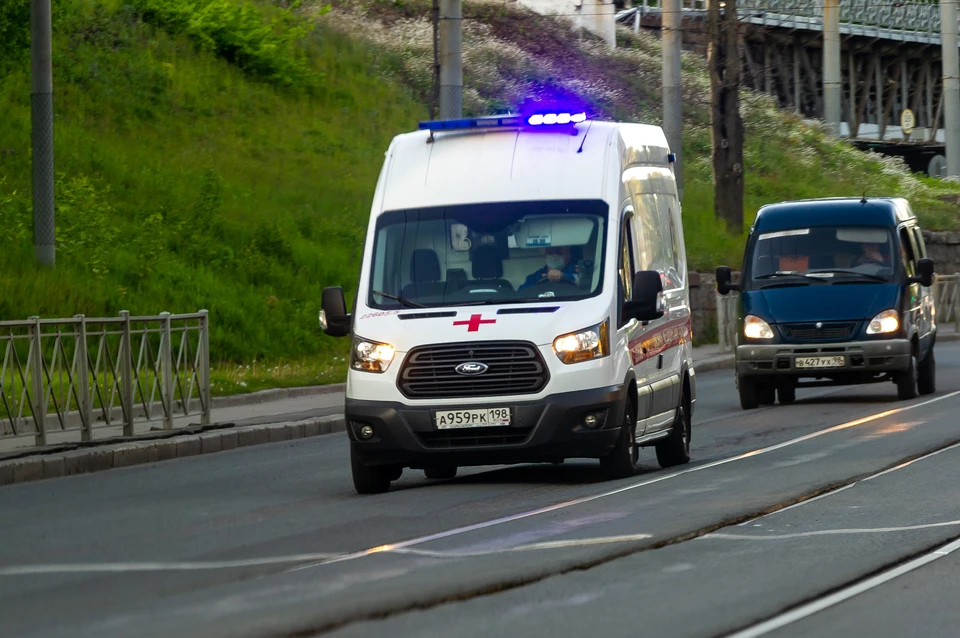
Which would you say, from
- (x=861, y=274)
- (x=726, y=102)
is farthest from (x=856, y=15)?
(x=861, y=274)

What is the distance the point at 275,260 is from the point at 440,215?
15.8 m

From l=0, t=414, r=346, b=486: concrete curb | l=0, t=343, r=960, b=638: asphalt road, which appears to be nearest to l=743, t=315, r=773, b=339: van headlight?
l=0, t=414, r=346, b=486: concrete curb

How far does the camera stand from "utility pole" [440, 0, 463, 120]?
80.6 ft

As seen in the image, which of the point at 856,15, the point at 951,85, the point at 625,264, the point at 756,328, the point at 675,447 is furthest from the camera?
the point at 856,15

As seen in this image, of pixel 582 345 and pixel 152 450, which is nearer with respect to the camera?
pixel 582 345

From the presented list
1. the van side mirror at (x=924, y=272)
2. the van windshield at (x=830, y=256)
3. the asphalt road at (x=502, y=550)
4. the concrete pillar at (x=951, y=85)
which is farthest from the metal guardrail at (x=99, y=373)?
the concrete pillar at (x=951, y=85)

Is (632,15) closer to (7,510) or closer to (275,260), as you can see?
(275,260)

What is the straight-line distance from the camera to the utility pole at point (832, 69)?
59.9 metres

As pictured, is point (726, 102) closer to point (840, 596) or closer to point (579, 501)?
point (579, 501)

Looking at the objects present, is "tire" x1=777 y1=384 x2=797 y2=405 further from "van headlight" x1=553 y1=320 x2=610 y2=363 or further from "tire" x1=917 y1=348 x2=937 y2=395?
"van headlight" x1=553 y1=320 x2=610 y2=363

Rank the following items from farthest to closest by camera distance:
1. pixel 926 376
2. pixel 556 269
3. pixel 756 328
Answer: pixel 926 376 → pixel 756 328 → pixel 556 269

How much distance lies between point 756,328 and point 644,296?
842cm

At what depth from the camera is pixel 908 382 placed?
2066cm

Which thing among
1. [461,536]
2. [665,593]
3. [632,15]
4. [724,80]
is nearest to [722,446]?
[461,536]
